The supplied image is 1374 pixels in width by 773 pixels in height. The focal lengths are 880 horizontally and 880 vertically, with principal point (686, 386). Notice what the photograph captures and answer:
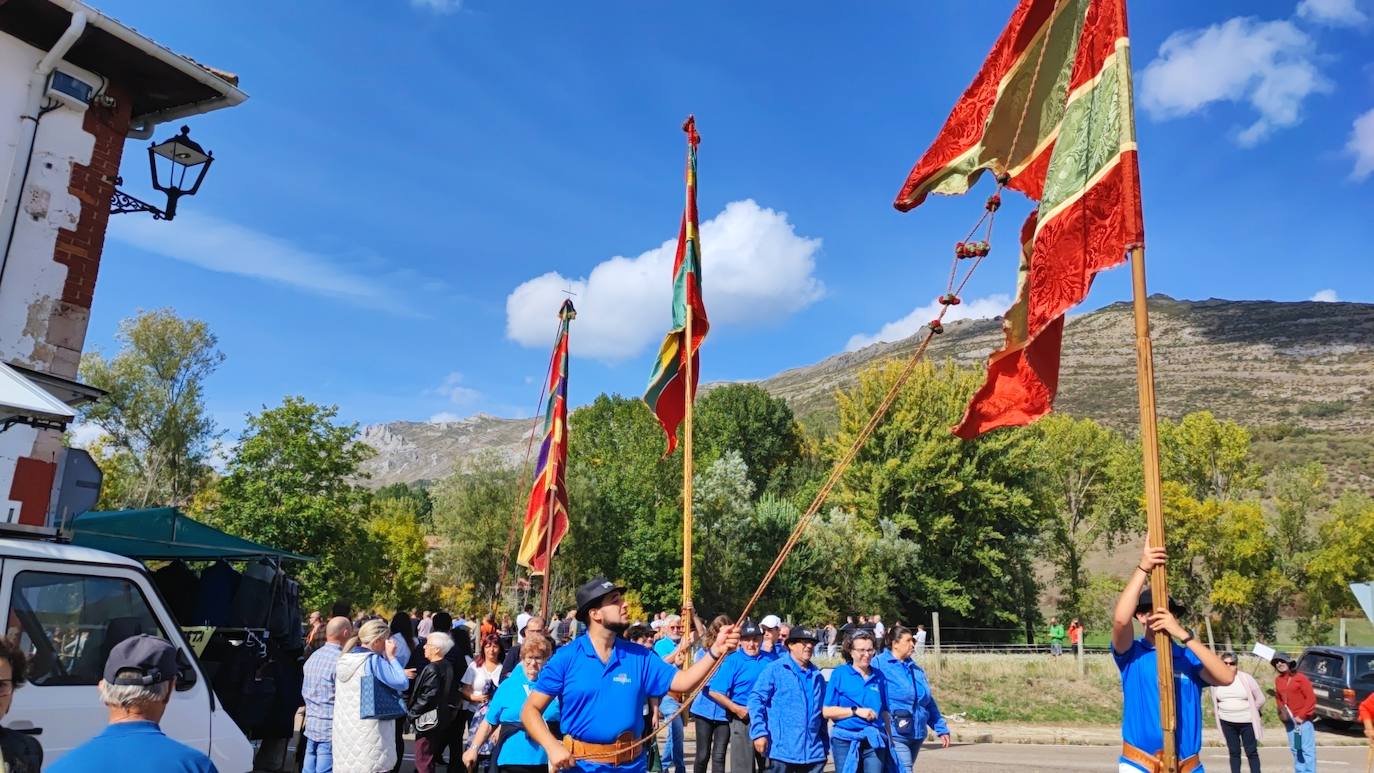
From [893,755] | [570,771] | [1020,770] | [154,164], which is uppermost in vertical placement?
[154,164]

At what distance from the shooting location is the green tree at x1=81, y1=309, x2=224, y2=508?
36.9 m

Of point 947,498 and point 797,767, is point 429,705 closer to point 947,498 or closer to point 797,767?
point 797,767

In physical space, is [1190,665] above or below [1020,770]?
above

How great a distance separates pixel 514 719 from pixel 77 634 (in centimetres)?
291

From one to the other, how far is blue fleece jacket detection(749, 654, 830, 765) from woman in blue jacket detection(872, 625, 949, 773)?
63cm

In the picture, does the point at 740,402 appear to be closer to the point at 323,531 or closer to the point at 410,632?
the point at 323,531

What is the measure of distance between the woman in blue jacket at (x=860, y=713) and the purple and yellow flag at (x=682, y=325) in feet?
8.78

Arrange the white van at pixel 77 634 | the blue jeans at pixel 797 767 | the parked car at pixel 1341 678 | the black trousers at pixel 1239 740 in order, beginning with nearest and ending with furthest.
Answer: the white van at pixel 77 634 < the blue jeans at pixel 797 767 < the black trousers at pixel 1239 740 < the parked car at pixel 1341 678

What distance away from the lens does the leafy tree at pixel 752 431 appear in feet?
182

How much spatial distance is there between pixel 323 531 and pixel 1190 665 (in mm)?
31110

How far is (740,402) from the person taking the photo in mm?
57156

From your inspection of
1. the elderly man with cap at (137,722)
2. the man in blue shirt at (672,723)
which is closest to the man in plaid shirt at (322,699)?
the man in blue shirt at (672,723)

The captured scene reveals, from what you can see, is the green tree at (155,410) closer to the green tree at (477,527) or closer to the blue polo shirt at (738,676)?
the green tree at (477,527)

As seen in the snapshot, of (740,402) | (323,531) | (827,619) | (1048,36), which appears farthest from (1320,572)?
(1048,36)
